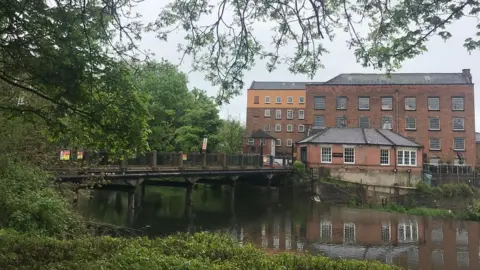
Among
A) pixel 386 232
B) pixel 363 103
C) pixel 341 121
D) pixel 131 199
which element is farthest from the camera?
pixel 341 121

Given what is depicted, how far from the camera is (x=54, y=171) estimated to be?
47.3 ft

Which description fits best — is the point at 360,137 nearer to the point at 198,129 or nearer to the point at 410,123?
the point at 410,123

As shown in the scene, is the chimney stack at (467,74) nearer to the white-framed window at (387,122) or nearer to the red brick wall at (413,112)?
the red brick wall at (413,112)

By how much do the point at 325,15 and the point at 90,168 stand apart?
12364mm

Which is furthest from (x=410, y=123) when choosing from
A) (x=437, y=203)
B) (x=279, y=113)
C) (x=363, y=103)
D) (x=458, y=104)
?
(x=279, y=113)

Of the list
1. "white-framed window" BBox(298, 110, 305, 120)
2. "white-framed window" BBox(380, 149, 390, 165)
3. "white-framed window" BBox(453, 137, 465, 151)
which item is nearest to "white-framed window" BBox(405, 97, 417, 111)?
"white-framed window" BBox(453, 137, 465, 151)

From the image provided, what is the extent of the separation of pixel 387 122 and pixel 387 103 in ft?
7.80

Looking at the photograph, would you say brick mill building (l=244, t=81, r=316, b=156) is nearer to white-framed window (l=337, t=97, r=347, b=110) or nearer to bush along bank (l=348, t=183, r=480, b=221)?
white-framed window (l=337, t=97, r=347, b=110)

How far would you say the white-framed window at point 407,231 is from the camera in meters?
18.4

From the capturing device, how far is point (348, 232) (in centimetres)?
1988

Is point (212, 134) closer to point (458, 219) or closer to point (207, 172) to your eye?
point (207, 172)

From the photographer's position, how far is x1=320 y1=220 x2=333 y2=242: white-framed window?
1834 centimetres

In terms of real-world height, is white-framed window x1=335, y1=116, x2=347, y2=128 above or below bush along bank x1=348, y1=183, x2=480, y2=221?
above

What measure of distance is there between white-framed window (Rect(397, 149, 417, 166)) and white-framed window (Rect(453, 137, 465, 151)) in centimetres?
1389
